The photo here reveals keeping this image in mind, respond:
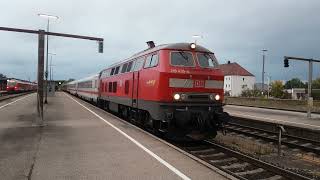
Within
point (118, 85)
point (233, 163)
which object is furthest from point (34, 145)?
point (118, 85)

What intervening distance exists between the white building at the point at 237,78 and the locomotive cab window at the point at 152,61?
107043mm

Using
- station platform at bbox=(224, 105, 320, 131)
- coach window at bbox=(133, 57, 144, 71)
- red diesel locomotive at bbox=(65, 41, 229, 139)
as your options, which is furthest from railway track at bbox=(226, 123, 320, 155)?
coach window at bbox=(133, 57, 144, 71)

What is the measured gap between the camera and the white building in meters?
124

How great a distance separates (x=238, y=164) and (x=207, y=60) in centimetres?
485

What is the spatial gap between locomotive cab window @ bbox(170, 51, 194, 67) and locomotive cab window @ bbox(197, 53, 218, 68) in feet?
1.08

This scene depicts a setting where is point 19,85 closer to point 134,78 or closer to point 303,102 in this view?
point 303,102

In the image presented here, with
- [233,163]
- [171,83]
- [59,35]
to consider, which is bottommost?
[233,163]

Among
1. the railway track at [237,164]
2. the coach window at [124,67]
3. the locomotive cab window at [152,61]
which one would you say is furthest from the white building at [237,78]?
the railway track at [237,164]

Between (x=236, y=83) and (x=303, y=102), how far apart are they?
78.1 m

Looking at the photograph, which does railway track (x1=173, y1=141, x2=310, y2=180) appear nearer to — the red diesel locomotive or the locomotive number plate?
the red diesel locomotive

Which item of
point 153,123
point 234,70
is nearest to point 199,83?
point 153,123

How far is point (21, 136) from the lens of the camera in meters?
14.8

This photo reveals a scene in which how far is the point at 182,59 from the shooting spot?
14.8 m

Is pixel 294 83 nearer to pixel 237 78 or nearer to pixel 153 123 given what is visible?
pixel 237 78
